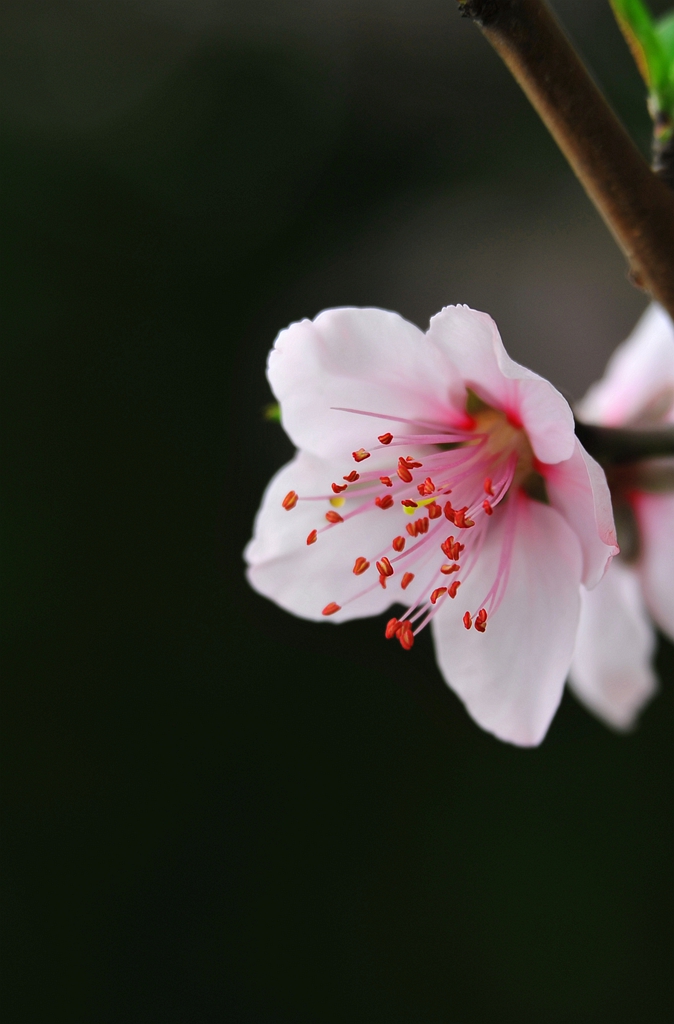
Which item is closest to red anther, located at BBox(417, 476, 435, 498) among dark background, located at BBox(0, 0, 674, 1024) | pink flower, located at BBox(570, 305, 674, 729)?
pink flower, located at BBox(570, 305, 674, 729)

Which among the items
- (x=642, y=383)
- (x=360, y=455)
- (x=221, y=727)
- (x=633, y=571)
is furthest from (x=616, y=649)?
(x=221, y=727)

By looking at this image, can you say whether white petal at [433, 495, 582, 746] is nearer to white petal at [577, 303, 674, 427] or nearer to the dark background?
white petal at [577, 303, 674, 427]

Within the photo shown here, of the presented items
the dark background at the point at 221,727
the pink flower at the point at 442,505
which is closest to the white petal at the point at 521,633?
the pink flower at the point at 442,505

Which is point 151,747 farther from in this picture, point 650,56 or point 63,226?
point 650,56

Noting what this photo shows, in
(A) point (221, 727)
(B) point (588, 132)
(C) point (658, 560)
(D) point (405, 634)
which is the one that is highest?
(B) point (588, 132)

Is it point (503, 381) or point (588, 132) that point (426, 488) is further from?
point (588, 132)

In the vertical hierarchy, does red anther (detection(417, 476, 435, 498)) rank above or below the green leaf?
below

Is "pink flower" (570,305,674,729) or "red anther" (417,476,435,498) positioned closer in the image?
"red anther" (417,476,435,498)
